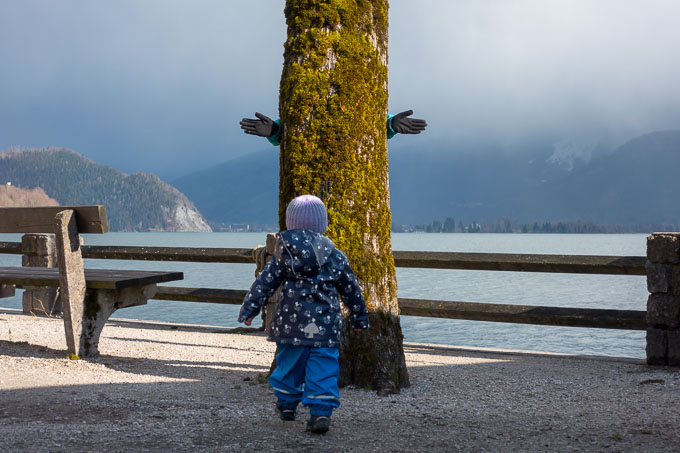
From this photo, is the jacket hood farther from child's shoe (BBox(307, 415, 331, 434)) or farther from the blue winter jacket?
child's shoe (BBox(307, 415, 331, 434))

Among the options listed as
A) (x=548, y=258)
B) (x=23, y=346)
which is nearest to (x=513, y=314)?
(x=548, y=258)

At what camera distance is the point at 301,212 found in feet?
12.7

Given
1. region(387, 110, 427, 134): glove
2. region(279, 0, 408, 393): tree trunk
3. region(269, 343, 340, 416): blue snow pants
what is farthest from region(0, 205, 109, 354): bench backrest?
region(387, 110, 427, 134): glove

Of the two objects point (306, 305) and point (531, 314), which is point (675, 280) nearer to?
point (531, 314)

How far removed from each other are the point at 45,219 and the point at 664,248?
5964 mm

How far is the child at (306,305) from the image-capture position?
377cm

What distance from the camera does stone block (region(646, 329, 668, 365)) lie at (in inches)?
249

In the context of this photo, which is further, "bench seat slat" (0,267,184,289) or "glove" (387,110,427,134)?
"bench seat slat" (0,267,184,289)

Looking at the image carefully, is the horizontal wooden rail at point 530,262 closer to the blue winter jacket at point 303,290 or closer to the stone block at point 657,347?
the stone block at point 657,347

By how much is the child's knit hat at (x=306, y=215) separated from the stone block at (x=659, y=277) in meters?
4.01

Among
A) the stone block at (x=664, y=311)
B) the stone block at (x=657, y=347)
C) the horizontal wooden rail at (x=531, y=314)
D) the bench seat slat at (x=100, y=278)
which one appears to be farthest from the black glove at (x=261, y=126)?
the stone block at (x=657, y=347)

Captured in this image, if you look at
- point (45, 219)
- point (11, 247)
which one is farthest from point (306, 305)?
point (11, 247)

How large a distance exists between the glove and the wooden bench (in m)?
2.58

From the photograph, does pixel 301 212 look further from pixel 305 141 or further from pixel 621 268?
pixel 621 268
